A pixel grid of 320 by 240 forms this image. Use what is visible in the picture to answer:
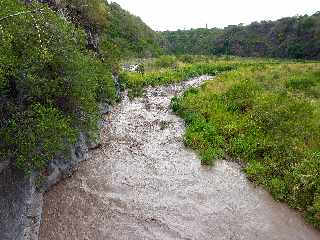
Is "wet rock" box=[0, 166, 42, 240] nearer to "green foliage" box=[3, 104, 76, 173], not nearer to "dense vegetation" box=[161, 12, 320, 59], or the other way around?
"green foliage" box=[3, 104, 76, 173]

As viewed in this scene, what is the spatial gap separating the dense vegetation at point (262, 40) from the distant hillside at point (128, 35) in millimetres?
17230

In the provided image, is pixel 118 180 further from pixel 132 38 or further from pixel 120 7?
pixel 120 7

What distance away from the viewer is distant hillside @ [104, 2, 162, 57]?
173 ft

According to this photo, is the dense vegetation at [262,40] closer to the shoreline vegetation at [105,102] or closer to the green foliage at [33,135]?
the shoreline vegetation at [105,102]

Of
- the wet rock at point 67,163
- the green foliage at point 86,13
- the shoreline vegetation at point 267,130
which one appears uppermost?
the green foliage at point 86,13

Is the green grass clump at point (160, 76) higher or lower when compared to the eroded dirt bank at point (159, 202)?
lower

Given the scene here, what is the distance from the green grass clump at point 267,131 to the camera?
14648 millimetres

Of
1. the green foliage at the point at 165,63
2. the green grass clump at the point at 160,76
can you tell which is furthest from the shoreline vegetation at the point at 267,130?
the green foliage at the point at 165,63

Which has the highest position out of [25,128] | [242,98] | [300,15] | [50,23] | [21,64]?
[50,23]

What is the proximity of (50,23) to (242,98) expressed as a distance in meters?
14.6

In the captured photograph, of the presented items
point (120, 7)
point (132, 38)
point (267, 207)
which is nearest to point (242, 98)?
point (267, 207)

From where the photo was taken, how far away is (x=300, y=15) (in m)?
73.1

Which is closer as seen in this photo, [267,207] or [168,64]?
[267,207]

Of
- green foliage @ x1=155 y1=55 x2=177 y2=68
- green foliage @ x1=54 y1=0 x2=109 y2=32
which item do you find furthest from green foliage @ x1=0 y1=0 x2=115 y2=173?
green foliage @ x1=155 y1=55 x2=177 y2=68
